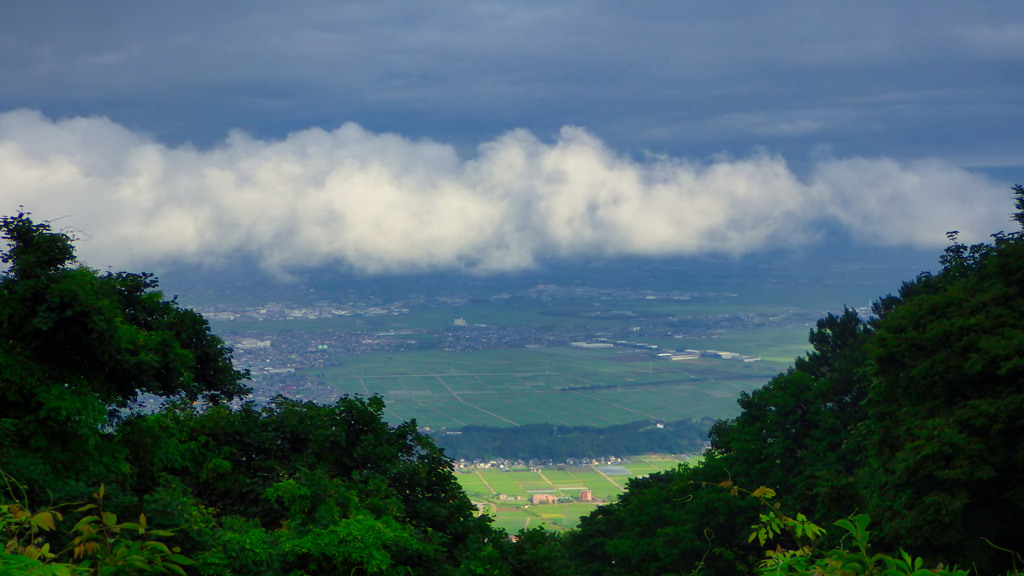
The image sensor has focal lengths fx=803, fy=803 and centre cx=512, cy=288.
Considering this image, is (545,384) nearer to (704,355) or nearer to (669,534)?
(704,355)

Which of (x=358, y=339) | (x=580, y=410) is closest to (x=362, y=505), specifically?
(x=580, y=410)

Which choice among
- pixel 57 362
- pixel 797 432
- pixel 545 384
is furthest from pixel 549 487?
pixel 545 384

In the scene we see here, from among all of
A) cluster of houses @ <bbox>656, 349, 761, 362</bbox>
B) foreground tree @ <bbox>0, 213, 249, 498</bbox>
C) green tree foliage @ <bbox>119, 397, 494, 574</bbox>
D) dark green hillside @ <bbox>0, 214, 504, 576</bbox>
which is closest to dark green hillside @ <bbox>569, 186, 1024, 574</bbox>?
green tree foliage @ <bbox>119, 397, 494, 574</bbox>

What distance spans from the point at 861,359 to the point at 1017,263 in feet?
39.3

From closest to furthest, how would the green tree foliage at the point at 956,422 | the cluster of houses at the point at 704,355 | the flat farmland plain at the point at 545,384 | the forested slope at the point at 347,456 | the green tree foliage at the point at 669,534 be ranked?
the forested slope at the point at 347,456 < the green tree foliage at the point at 956,422 < the green tree foliage at the point at 669,534 < the flat farmland plain at the point at 545,384 < the cluster of houses at the point at 704,355

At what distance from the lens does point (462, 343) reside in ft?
428

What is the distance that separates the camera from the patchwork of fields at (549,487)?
1689 inches

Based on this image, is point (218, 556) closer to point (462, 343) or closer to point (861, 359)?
point (861, 359)

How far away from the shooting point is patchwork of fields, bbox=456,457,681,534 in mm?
42906

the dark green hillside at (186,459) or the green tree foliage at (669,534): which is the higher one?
the dark green hillside at (186,459)

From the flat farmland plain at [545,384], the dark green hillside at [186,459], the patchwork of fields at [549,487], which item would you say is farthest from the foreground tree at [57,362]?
the flat farmland plain at [545,384]

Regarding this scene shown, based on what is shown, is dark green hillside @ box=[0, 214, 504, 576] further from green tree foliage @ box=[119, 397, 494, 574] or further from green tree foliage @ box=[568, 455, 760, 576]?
green tree foliage @ box=[568, 455, 760, 576]

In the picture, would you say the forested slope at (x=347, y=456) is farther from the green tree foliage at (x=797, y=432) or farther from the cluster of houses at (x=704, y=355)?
the cluster of houses at (x=704, y=355)

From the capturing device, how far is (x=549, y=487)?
5081 centimetres
